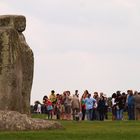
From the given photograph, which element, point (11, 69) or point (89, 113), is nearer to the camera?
point (11, 69)

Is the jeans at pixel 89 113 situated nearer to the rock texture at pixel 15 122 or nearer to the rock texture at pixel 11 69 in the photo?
the rock texture at pixel 11 69

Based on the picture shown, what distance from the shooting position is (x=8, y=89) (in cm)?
2525

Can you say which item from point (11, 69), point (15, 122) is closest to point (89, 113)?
point (11, 69)

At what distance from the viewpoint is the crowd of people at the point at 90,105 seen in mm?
41750

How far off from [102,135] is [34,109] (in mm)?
38732

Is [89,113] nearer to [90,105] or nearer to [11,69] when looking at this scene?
[90,105]

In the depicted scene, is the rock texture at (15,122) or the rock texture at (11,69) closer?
the rock texture at (15,122)

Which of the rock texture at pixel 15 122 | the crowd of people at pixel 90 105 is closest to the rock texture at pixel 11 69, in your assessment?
the rock texture at pixel 15 122

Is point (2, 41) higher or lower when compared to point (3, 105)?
higher

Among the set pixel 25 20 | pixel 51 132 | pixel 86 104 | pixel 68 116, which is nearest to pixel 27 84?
pixel 25 20

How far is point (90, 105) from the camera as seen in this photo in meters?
41.6

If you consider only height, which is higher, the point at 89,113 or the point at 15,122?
the point at 89,113

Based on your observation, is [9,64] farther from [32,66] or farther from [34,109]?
[34,109]

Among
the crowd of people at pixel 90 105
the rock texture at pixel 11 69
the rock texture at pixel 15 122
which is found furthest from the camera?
Answer: the crowd of people at pixel 90 105
